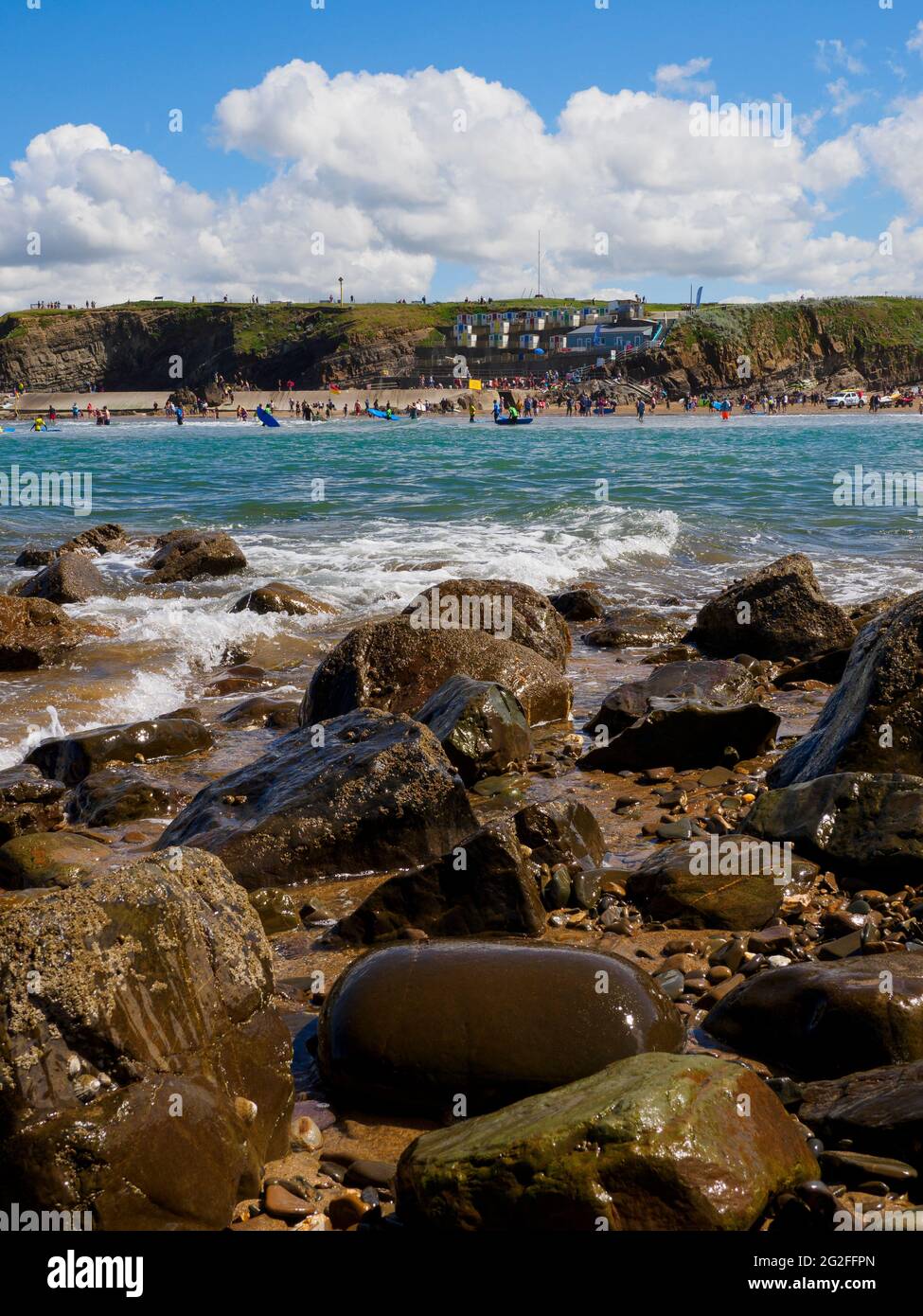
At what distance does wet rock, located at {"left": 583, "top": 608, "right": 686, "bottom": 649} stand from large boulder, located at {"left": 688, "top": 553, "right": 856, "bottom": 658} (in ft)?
2.04

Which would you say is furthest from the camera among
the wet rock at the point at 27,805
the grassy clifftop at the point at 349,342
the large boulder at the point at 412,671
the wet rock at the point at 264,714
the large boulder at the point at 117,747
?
the grassy clifftop at the point at 349,342

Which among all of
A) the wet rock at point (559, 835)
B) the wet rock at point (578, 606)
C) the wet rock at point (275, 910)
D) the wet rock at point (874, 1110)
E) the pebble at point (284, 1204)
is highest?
the wet rock at point (578, 606)

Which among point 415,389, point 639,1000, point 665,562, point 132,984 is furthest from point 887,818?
point 415,389

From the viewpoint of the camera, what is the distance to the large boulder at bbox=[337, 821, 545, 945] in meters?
5.24

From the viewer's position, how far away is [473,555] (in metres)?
18.4

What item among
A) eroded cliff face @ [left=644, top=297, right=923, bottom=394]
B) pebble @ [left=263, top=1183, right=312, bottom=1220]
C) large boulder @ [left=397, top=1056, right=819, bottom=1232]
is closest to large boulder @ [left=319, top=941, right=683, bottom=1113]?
large boulder @ [left=397, top=1056, right=819, bottom=1232]

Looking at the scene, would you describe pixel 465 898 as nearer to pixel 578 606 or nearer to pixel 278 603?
pixel 278 603

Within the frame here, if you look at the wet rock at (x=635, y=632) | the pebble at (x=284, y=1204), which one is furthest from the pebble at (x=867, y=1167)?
the wet rock at (x=635, y=632)

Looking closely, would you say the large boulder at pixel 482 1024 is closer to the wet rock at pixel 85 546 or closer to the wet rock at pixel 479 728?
the wet rock at pixel 479 728

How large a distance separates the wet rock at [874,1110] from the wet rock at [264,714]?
248 inches

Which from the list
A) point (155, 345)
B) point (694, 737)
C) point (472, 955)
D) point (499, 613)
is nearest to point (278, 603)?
point (499, 613)

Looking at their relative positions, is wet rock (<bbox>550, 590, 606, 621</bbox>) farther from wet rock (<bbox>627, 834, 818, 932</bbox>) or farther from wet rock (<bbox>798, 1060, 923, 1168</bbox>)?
wet rock (<bbox>798, 1060, 923, 1168</bbox>)

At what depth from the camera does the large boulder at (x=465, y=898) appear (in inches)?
206

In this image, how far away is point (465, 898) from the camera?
529cm
